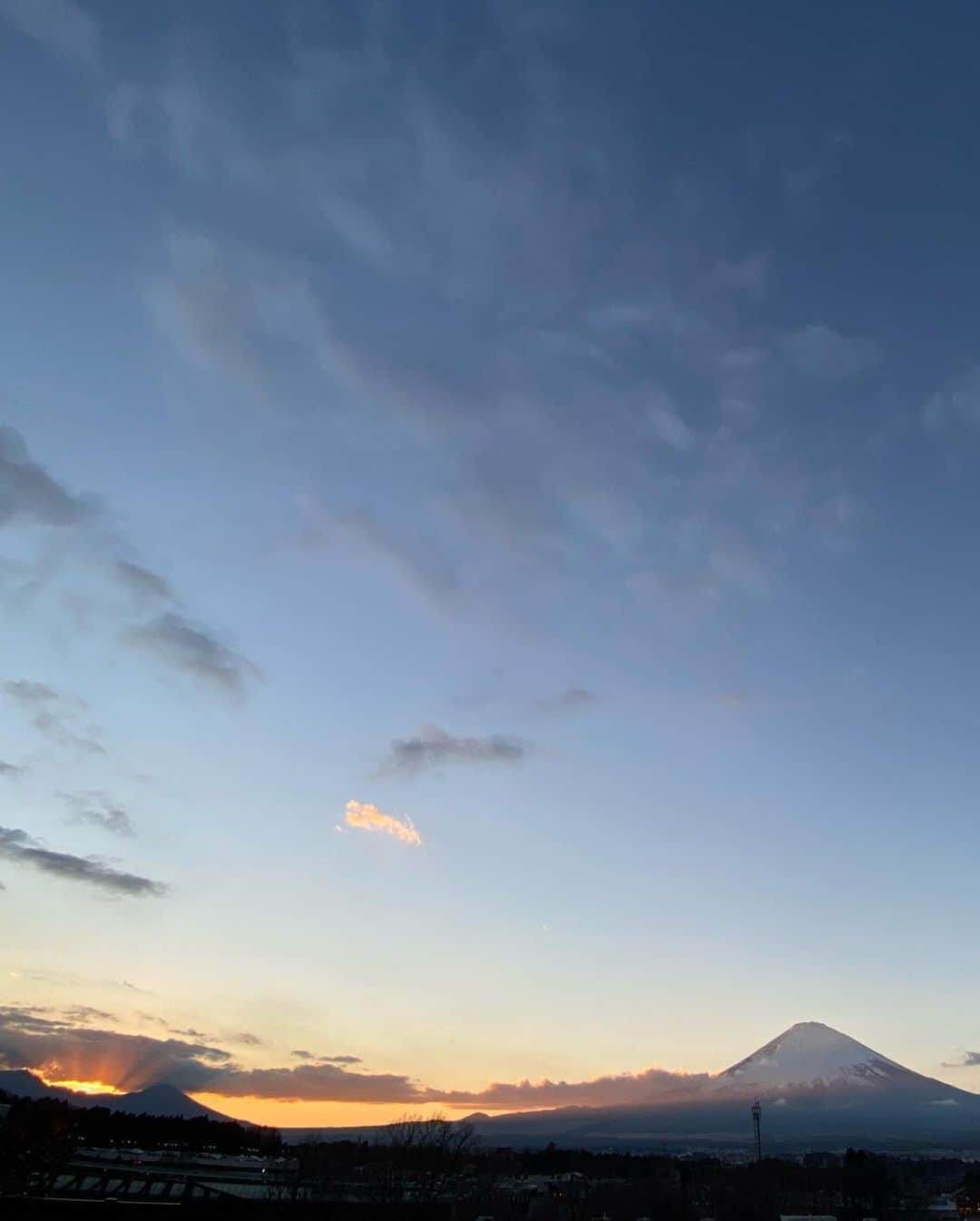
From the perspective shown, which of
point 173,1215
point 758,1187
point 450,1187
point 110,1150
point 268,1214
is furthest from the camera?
point 110,1150

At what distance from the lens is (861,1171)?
496 feet

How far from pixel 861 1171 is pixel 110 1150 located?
379 ft

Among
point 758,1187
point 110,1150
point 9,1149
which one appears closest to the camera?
point 9,1149

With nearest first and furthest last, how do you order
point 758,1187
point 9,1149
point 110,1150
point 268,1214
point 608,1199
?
point 268,1214 < point 9,1149 < point 758,1187 < point 608,1199 < point 110,1150

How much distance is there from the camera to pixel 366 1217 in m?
67.3

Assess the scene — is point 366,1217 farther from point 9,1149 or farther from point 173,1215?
point 9,1149

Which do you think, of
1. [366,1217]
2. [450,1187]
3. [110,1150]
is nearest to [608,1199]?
[450,1187]

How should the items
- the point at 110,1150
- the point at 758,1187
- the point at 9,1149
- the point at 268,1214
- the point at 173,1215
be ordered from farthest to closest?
the point at 110,1150
the point at 758,1187
the point at 9,1149
the point at 268,1214
the point at 173,1215

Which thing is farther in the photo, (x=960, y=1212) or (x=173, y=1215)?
(x=960, y=1212)

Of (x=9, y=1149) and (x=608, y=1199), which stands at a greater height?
(x=9, y=1149)

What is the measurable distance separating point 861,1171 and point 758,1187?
4593cm

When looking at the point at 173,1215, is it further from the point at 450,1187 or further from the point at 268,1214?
the point at 450,1187

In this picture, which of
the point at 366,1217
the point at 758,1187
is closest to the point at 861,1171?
the point at 758,1187

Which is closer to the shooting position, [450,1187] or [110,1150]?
[450,1187]
